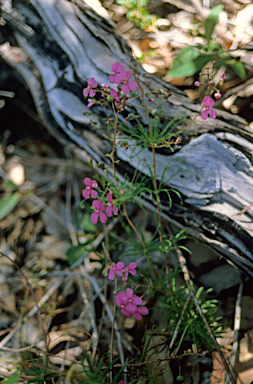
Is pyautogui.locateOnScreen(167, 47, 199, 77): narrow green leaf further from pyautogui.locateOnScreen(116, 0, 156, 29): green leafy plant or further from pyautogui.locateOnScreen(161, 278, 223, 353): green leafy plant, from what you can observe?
pyautogui.locateOnScreen(116, 0, 156, 29): green leafy plant

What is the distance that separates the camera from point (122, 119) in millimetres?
1199

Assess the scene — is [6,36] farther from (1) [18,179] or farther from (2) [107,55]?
(1) [18,179]

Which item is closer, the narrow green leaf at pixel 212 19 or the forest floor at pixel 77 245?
the narrow green leaf at pixel 212 19

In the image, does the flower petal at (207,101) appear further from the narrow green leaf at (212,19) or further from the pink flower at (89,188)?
the pink flower at (89,188)

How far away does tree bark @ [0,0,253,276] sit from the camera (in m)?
1.06

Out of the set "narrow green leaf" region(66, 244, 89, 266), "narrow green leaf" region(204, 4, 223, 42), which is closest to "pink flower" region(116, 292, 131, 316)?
"narrow green leaf" region(66, 244, 89, 266)

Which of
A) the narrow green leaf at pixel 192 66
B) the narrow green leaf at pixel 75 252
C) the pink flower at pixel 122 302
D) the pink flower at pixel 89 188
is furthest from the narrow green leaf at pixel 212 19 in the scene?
the narrow green leaf at pixel 75 252

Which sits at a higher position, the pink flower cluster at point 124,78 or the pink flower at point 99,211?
the pink flower cluster at point 124,78

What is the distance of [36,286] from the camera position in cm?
158

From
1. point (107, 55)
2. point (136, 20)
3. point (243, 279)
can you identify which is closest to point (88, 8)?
point (107, 55)

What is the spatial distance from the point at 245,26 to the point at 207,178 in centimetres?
117

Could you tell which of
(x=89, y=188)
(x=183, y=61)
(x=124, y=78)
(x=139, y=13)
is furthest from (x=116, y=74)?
(x=139, y=13)

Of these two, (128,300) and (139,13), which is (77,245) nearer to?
(128,300)

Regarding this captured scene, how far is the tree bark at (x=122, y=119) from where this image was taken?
1056mm
